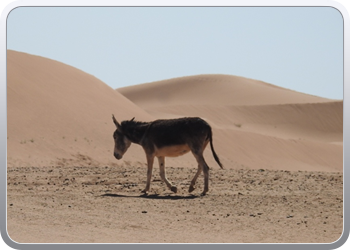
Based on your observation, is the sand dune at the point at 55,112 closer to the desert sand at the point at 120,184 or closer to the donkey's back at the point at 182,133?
the desert sand at the point at 120,184

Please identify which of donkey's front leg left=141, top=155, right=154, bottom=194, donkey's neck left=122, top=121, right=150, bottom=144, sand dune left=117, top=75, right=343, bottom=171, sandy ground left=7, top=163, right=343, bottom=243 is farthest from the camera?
sand dune left=117, top=75, right=343, bottom=171

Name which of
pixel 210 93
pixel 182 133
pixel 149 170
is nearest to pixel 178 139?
pixel 182 133

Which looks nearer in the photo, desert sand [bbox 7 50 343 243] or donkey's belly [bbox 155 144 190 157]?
desert sand [bbox 7 50 343 243]

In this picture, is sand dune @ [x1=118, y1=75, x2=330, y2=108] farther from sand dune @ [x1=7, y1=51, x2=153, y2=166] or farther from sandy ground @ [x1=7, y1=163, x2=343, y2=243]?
sandy ground @ [x1=7, y1=163, x2=343, y2=243]

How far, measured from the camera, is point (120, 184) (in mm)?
17156

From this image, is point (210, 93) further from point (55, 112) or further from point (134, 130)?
point (134, 130)

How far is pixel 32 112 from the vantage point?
35.8 metres

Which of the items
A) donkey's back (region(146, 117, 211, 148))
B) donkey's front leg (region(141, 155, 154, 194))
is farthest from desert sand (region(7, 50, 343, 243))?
donkey's back (region(146, 117, 211, 148))

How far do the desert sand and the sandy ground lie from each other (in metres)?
0.02

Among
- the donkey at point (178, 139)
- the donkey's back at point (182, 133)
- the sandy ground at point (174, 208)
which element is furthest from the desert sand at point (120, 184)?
the donkey's back at point (182, 133)

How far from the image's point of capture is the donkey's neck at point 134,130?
15.4 meters

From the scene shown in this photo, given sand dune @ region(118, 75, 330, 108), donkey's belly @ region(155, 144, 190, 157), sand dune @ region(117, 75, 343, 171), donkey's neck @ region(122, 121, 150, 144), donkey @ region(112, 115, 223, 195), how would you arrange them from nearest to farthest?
donkey @ region(112, 115, 223, 195), donkey's belly @ region(155, 144, 190, 157), donkey's neck @ region(122, 121, 150, 144), sand dune @ region(117, 75, 343, 171), sand dune @ region(118, 75, 330, 108)

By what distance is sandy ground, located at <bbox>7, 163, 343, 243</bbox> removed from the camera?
991 cm

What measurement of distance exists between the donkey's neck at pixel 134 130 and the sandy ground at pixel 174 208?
4.77ft
